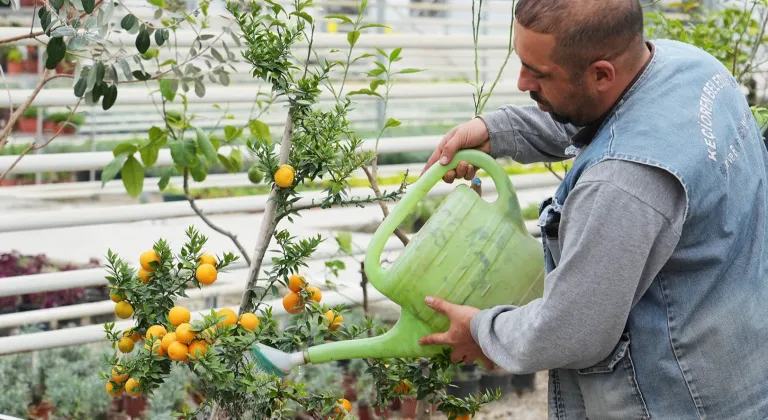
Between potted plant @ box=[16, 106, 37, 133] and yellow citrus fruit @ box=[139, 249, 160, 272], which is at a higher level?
yellow citrus fruit @ box=[139, 249, 160, 272]

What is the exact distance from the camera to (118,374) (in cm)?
166

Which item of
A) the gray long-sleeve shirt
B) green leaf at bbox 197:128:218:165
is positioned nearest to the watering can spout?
the gray long-sleeve shirt

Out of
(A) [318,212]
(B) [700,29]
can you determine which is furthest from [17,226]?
(A) [318,212]

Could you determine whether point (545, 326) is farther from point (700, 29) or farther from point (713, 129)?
point (700, 29)

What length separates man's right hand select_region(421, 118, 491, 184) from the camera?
1699 millimetres

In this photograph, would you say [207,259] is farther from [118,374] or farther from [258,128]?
[258,128]

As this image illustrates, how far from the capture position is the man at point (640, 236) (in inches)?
52.9

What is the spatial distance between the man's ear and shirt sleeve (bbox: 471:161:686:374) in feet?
0.48

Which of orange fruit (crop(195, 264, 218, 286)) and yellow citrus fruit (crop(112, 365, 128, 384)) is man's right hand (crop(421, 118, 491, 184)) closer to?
orange fruit (crop(195, 264, 218, 286))

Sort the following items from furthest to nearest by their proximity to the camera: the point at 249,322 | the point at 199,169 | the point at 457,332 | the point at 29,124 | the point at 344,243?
the point at 29,124 → the point at 344,243 → the point at 199,169 → the point at 249,322 → the point at 457,332

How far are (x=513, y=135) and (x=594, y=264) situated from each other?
1.71ft

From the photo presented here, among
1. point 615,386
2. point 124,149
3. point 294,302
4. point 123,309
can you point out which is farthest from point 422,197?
point 124,149

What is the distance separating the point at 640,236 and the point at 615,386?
12.5 inches

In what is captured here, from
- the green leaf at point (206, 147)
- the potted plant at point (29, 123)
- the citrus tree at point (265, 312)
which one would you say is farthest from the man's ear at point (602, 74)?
the potted plant at point (29, 123)
